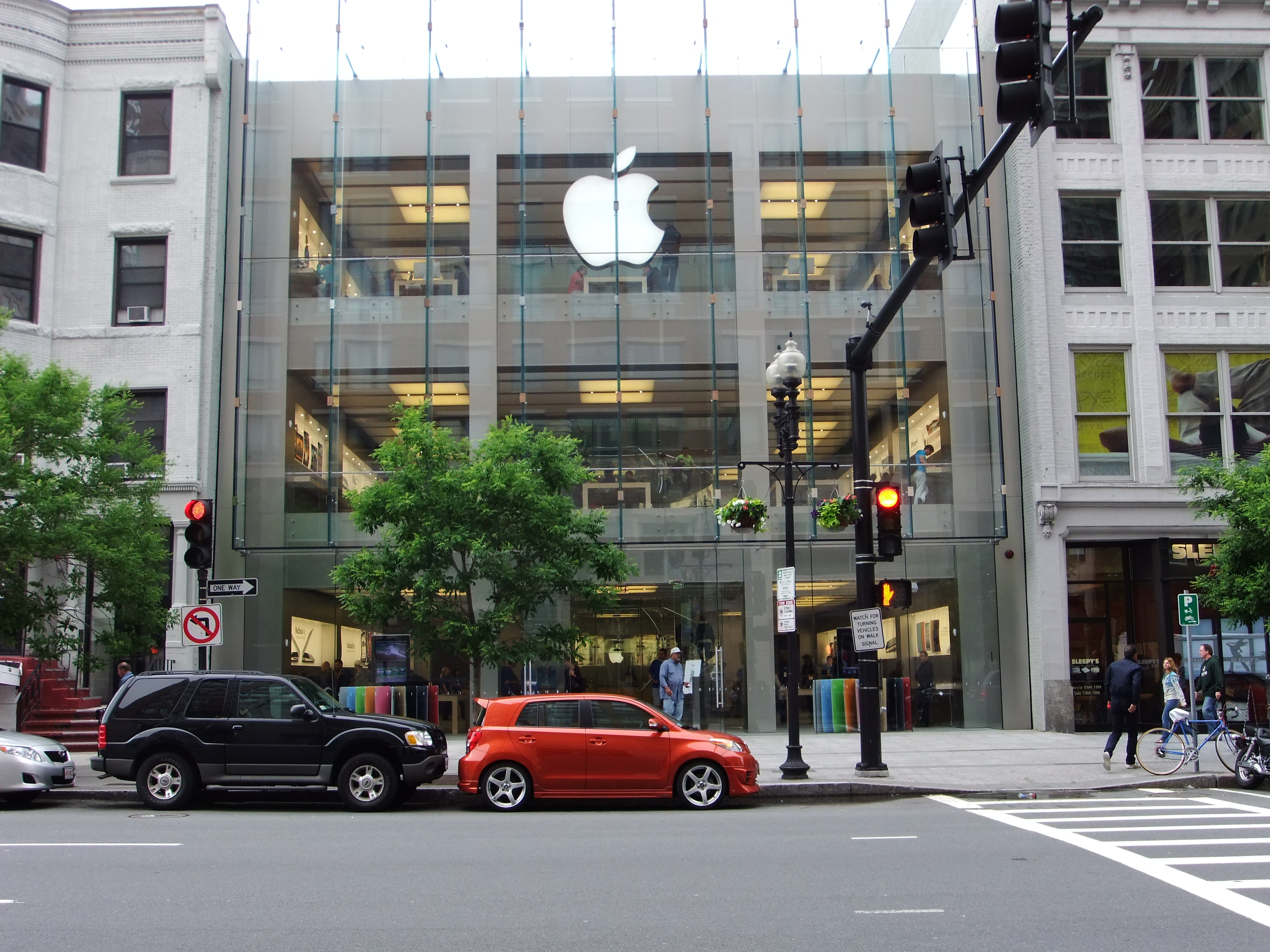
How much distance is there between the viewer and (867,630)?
16.1 metres

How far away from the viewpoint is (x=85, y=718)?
70.0ft

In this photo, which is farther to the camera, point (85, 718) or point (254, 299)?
point (254, 299)

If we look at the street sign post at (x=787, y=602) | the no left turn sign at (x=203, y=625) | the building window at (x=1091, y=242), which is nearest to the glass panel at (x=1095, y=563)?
the building window at (x=1091, y=242)

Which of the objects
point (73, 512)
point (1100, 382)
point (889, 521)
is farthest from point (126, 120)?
point (1100, 382)

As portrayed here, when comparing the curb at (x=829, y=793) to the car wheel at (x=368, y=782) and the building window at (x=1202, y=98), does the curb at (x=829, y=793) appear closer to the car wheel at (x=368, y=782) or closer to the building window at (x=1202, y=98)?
the car wheel at (x=368, y=782)

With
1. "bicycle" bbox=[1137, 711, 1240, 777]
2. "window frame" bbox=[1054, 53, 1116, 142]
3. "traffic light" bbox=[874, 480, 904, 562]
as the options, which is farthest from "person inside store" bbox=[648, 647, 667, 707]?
"window frame" bbox=[1054, 53, 1116, 142]

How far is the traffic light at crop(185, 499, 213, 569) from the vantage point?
15.5 metres

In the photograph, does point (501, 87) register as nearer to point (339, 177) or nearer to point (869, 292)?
point (339, 177)

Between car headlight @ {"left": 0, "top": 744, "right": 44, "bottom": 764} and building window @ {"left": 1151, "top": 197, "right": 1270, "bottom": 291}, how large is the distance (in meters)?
22.4

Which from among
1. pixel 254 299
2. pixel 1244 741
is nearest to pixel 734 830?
pixel 1244 741

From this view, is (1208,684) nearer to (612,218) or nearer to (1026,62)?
(612,218)

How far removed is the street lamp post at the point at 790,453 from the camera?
52.9 feet

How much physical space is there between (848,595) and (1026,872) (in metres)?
15.5

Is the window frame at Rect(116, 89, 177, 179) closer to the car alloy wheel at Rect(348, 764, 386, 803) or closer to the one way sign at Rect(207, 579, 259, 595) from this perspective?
the one way sign at Rect(207, 579, 259, 595)
